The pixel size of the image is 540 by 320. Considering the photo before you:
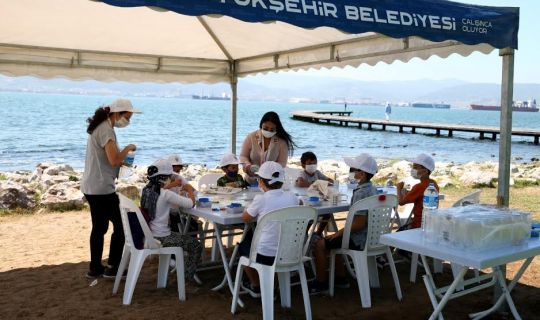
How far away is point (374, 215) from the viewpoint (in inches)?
173

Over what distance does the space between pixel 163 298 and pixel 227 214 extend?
3.12 feet

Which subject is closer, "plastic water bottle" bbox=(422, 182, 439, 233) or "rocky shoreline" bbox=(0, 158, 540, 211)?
"plastic water bottle" bbox=(422, 182, 439, 233)

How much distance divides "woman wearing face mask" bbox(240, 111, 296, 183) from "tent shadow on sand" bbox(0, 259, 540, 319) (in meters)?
1.33

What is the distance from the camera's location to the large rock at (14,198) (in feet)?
28.1

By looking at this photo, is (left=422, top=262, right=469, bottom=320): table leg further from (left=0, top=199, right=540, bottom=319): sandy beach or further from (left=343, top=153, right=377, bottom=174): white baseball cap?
(left=343, top=153, right=377, bottom=174): white baseball cap

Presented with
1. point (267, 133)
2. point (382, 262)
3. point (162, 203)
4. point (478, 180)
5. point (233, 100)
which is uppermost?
point (233, 100)

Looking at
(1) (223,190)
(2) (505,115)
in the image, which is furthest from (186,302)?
(2) (505,115)

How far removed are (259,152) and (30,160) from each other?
22807 millimetres

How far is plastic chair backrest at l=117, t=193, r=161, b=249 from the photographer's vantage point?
4258 millimetres

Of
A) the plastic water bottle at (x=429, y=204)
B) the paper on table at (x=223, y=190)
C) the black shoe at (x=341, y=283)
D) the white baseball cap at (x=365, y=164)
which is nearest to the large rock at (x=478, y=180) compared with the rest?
the plastic water bottle at (x=429, y=204)


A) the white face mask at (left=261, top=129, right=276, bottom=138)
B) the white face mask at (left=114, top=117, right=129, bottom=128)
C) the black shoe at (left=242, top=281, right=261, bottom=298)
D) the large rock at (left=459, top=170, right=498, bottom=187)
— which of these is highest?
the white face mask at (left=114, top=117, right=129, bottom=128)

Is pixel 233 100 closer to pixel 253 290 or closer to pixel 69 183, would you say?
pixel 69 183

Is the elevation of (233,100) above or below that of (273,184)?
above

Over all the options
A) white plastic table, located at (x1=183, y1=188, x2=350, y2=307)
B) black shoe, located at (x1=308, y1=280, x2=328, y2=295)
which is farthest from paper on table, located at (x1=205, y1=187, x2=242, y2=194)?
black shoe, located at (x1=308, y1=280, x2=328, y2=295)
